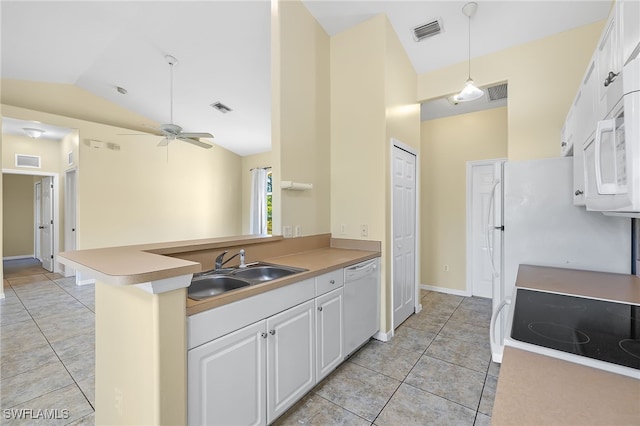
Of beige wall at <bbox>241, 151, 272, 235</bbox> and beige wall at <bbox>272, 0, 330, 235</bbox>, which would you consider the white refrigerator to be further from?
beige wall at <bbox>241, 151, 272, 235</bbox>

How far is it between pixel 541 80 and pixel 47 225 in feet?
31.0

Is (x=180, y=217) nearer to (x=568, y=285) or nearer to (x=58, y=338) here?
(x=58, y=338)

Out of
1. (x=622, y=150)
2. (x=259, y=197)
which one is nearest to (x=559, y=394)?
(x=622, y=150)

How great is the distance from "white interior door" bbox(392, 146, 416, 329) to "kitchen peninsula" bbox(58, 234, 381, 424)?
74.6 inches

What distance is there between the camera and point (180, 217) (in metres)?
6.47

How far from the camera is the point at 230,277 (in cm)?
186

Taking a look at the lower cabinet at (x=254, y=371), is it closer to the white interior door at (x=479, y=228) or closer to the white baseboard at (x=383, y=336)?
the white baseboard at (x=383, y=336)

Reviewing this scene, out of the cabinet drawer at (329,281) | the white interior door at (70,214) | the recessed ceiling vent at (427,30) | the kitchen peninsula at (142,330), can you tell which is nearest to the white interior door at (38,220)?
the white interior door at (70,214)

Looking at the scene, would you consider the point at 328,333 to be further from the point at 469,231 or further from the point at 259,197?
the point at 259,197

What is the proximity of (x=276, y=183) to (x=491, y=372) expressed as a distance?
A: 246 centimetres

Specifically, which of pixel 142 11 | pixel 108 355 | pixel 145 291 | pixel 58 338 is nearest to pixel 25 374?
pixel 58 338

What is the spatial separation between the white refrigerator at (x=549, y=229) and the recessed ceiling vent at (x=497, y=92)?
159cm

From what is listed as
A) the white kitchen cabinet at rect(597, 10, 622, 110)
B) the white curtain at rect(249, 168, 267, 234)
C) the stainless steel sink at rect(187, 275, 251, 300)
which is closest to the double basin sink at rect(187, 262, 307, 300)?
the stainless steel sink at rect(187, 275, 251, 300)

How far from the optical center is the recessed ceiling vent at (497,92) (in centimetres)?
339
